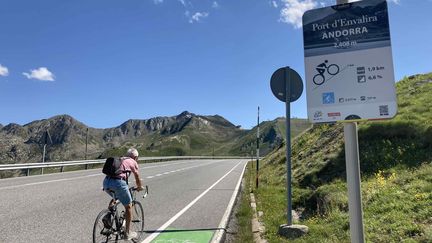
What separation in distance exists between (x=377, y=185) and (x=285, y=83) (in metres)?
3.74

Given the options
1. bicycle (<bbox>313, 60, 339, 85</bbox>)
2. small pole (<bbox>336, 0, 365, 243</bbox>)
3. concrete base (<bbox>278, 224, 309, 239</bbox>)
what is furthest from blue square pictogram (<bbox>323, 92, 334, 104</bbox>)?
concrete base (<bbox>278, 224, 309, 239</bbox>)

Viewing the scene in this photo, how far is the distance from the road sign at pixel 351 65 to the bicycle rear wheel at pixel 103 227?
167 inches

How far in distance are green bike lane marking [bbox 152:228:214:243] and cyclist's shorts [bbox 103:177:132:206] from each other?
117 cm

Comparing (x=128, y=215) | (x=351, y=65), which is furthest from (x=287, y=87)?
(x=351, y=65)

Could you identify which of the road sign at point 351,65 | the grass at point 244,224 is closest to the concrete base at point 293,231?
the grass at point 244,224

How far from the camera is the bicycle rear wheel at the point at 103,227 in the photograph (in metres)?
6.66

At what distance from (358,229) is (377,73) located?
4.97 ft

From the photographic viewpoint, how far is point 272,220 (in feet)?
30.6

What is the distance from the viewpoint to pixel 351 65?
3926 mm

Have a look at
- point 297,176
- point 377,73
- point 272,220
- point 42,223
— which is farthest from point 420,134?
point 42,223

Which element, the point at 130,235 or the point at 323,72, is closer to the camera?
the point at 323,72

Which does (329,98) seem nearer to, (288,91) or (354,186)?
(354,186)

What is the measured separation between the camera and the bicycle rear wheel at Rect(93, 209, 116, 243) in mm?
6664

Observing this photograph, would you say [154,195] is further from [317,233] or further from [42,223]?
[317,233]
